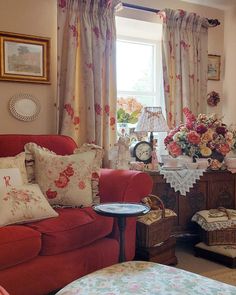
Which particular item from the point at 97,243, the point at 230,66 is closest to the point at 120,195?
the point at 97,243

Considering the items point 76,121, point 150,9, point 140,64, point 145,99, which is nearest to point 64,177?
point 76,121

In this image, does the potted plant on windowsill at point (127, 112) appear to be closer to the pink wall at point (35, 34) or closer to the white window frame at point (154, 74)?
the white window frame at point (154, 74)

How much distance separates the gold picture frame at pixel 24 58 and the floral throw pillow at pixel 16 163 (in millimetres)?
819

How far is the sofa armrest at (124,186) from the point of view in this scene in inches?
95.4

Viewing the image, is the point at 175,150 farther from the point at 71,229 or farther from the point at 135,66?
the point at 71,229

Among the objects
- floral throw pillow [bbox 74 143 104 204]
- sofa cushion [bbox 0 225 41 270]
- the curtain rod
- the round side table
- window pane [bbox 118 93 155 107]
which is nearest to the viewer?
sofa cushion [bbox 0 225 41 270]

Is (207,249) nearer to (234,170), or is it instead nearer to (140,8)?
(234,170)

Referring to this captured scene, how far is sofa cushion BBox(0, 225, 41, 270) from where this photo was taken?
6.01 ft

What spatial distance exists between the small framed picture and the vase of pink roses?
97cm

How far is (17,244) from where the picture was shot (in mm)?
1878

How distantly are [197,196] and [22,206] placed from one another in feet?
5.24

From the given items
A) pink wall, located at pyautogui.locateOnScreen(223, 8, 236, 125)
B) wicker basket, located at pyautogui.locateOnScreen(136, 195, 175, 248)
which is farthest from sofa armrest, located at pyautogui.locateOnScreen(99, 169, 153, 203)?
pink wall, located at pyautogui.locateOnScreen(223, 8, 236, 125)

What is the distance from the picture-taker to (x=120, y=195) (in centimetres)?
243

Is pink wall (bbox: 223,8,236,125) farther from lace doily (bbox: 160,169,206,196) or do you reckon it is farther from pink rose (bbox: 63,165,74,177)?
pink rose (bbox: 63,165,74,177)
